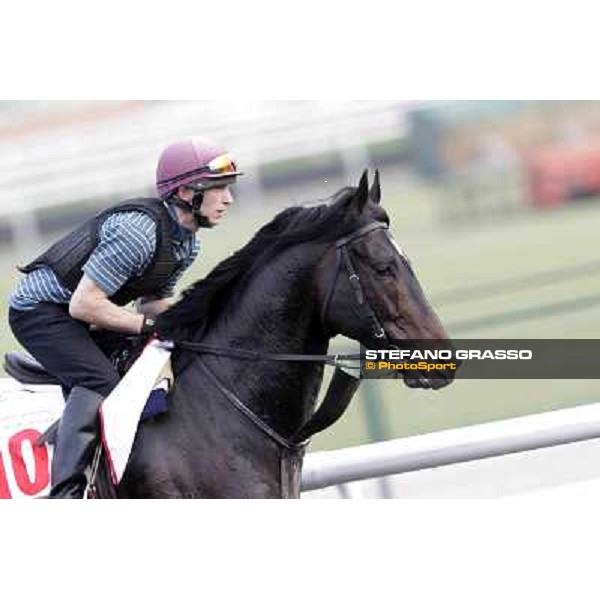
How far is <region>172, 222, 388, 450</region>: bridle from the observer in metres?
3.20

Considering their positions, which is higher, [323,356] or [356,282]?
[356,282]

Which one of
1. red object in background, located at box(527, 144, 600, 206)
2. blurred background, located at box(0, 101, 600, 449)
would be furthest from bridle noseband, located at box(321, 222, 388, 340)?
red object in background, located at box(527, 144, 600, 206)

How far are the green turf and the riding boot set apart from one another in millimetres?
1877

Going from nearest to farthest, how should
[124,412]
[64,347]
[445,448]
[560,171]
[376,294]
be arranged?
[376,294]
[124,412]
[64,347]
[445,448]
[560,171]

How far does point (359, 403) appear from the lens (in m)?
5.11

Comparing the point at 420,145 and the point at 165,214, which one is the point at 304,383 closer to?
the point at 165,214

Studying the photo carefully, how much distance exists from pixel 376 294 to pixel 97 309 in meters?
0.75

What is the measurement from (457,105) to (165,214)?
1098cm

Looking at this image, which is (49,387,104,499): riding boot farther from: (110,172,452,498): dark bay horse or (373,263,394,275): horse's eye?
(373,263,394,275): horse's eye

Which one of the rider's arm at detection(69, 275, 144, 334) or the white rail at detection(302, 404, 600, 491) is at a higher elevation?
the rider's arm at detection(69, 275, 144, 334)

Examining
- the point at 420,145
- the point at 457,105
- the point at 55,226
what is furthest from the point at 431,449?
the point at 457,105

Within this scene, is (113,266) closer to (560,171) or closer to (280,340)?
(280,340)

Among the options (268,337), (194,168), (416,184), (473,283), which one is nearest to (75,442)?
(268,337)

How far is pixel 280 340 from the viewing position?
3.33 metres
